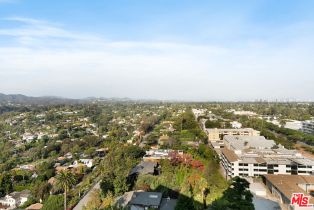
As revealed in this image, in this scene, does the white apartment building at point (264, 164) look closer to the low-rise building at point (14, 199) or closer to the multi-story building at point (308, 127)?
the low-rise building at point (14, 199)

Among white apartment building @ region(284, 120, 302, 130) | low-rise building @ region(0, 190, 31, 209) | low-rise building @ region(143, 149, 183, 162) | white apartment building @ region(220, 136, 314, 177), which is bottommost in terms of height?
low-rise building @ region(0, 190, 31, 209)

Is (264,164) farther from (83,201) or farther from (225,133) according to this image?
(225,133)

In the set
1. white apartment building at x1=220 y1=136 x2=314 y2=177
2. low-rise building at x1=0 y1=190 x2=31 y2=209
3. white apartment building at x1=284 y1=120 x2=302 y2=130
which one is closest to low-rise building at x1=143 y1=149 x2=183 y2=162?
white apartment building at x1=220 y1=136 x2=314 y2=177

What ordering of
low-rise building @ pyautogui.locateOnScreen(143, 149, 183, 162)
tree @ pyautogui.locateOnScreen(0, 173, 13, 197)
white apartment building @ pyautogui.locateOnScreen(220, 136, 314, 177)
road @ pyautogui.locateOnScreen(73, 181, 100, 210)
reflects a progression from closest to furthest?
road @ pyautogui.locateOnScreen(73, 181, 100, 210) → white apartment building @ pyautogui.locateOnScreen(220, 136, 314, 177) → tree @ pyautogui.locateOnScreen(0, 173, 13, 197) → low-rise building @ pyautogui.locateOnScreen(143, 149, 183, 162)

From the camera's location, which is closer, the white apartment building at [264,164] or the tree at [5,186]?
the white apartment building at [264,164]

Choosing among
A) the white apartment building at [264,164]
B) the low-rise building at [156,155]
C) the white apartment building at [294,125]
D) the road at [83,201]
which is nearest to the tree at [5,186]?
the road at [83,201]

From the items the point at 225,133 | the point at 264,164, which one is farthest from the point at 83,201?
the point at 225,133

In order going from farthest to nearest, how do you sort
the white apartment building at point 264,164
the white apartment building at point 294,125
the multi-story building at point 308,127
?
the white apartment building at point 294,125 → the multi-story building at point 308,127 → the white apartment building at point 264,164

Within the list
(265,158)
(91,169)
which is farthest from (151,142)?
(265,158)

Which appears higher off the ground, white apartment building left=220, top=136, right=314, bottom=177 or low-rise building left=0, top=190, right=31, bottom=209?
white apartment building left=220, top=136, right=314, bottom=177

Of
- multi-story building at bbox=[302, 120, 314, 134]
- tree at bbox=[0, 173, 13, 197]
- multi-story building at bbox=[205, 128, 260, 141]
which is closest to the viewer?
tree at bbox=[0, 173, 13, 197]

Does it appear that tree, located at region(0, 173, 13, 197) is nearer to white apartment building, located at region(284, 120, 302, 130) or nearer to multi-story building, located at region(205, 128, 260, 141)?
multi-story building, located at region(205, 128, 260, 141)

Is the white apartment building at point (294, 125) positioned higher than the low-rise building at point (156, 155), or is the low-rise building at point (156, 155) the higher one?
the white apartment building at point (294, 125)

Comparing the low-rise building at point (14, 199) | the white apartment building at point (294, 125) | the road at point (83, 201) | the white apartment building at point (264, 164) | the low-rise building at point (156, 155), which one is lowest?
the low-rise building at point (14, 199)
